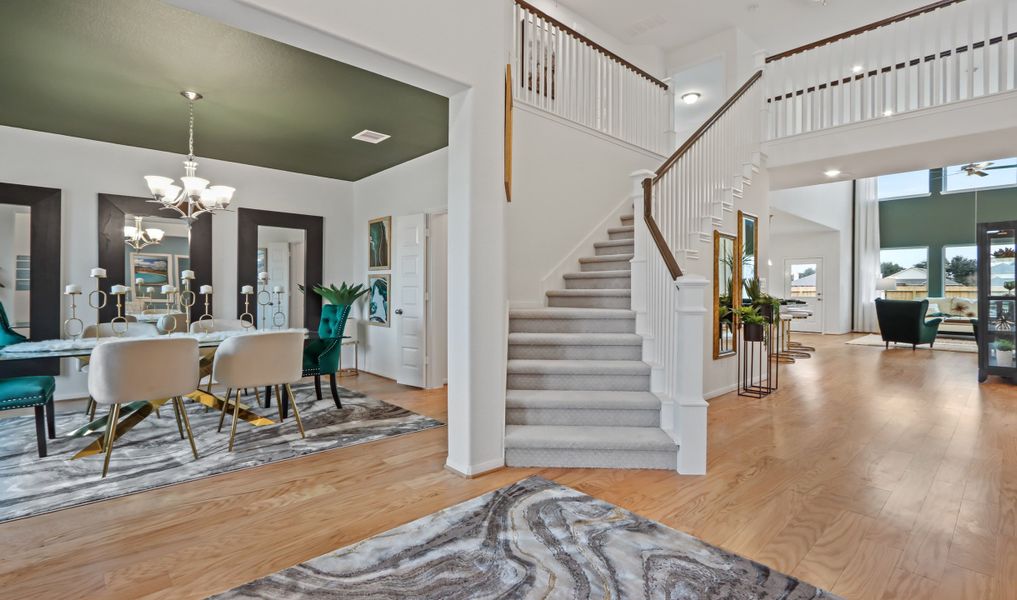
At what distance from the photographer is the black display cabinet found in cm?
549

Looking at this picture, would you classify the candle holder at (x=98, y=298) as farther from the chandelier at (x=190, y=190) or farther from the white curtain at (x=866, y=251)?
the white curtain at (x=866, y=251)

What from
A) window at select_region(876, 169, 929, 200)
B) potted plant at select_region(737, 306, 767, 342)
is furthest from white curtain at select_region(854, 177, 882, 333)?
potted plant at select_region(737, 306, 767, 342)

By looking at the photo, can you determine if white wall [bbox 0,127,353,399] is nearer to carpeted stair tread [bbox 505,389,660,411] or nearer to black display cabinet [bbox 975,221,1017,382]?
carpeted stair tread [bbox 505,389,660,411]

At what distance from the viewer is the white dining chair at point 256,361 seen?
3342mm

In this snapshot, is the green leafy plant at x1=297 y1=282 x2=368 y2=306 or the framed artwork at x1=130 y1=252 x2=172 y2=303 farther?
the green leafy plant at x1=297 y1=282 x2=368 y2=306

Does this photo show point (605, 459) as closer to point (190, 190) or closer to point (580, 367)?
point (580, 367)

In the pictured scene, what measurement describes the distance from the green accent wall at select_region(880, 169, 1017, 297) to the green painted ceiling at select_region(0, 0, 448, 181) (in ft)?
41.4

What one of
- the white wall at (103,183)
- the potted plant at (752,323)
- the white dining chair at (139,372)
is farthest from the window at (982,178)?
the white dining chair at (139,372)

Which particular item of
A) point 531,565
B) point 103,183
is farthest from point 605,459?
point 103,183

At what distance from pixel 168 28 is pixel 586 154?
12.4 feet

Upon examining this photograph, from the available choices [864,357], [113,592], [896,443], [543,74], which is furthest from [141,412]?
[864,357]

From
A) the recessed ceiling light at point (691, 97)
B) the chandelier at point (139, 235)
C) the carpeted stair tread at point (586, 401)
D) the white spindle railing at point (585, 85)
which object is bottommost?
the carpeted stair tread at point (586, 401)

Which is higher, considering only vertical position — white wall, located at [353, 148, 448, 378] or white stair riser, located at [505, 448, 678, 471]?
white wall, located at [353, 148, 448, 378]

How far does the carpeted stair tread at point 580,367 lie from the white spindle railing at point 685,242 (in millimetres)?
137
